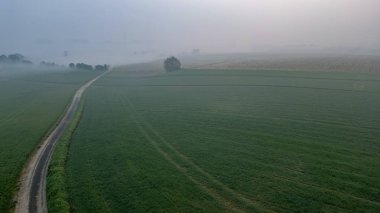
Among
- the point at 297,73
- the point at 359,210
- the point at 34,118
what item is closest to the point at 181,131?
the point at 359,210

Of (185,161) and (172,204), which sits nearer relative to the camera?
(172,204)

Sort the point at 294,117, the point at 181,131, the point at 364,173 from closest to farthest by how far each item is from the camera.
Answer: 1. the point at 364,173
2. the point at 181,131
3. the point at 294,117

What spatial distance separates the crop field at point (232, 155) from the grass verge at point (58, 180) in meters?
0.56

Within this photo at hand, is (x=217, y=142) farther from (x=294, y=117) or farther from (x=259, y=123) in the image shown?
(x=294, y=117)

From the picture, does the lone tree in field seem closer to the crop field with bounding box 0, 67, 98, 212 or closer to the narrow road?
the crop field with bounding box 0, 67, 98, 212

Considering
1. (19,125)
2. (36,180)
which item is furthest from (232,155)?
(19,125)

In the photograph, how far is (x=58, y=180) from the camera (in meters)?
25.9

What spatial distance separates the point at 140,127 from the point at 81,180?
55.3ft

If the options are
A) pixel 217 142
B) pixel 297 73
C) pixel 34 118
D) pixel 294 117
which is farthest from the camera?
pixel 297 73

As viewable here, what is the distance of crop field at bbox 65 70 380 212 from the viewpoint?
21344 millimetres

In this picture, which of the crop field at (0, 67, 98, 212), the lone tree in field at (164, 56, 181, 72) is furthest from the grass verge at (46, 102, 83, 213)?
the lone tree in field at (164, 56, 181, 72)

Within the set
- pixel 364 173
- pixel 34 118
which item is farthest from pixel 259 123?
pixel 34 118

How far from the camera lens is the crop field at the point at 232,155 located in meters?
21.3

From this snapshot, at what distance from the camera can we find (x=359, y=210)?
19.1m
